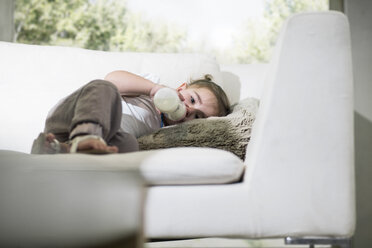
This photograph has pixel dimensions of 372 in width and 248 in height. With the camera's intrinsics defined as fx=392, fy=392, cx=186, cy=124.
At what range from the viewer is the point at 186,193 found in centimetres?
96

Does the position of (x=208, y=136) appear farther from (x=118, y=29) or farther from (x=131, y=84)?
(x=118, y=29)

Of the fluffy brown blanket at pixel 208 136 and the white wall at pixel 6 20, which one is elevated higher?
the white wall at pixel 6 20

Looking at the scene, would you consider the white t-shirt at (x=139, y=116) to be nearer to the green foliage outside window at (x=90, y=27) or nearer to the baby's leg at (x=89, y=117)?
the baby's leg at (x=89, y=117)

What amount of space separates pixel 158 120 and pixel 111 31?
264 cm

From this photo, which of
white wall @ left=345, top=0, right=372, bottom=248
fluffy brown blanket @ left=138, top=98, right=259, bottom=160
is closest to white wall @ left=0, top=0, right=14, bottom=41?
fluffy brown blanket @ left=138, top=98, right=259, bottom=160

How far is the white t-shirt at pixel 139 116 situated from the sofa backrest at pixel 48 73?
6.6 inches

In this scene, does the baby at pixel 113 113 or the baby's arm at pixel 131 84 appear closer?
the baby at pixel 113 113

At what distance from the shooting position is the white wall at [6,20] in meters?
2.66

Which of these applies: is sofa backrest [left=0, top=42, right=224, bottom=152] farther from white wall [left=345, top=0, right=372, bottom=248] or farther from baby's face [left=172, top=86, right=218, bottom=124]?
white wall [left=345, top=0, right=372, bottom=248]

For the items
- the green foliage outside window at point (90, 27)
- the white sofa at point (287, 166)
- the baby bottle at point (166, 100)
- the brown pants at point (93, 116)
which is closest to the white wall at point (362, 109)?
the white sofa at point (287, 166)

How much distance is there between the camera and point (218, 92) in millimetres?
1634

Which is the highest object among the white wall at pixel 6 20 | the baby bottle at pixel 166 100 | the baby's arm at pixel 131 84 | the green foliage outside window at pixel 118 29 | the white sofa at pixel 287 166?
the green foliage outside window at pixel 118 29

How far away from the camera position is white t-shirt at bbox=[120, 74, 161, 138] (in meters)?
1.49

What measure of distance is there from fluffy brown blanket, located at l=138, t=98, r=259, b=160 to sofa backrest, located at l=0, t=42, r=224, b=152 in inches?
15.9
